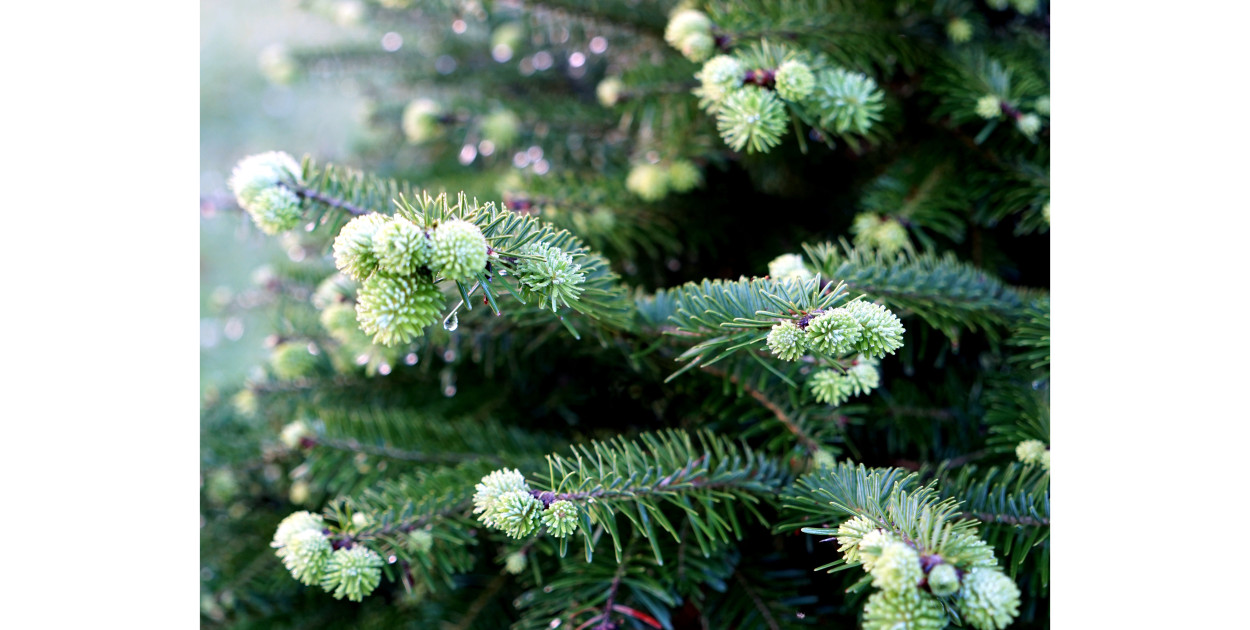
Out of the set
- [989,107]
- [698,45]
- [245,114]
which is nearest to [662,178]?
[698,45]

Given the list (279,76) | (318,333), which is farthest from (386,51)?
(318,333)

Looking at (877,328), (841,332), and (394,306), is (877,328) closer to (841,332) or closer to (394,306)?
(841,332)

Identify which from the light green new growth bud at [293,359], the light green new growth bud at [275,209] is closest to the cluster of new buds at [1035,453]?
the light green new growth bud at [275,209]

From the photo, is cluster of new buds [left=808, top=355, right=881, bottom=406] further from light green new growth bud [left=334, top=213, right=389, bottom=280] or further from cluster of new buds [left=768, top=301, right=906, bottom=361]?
light green new growth bud [left=334, top=213, right=389, bottom=280]

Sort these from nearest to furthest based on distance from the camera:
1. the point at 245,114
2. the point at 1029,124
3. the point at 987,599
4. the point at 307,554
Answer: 1. the point at 987,599
2. the point at 307,554
3. the point at 1029,124
4. the point at 245,114

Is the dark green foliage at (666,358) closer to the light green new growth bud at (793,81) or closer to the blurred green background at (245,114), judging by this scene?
the light green new growth bud at (793,81)

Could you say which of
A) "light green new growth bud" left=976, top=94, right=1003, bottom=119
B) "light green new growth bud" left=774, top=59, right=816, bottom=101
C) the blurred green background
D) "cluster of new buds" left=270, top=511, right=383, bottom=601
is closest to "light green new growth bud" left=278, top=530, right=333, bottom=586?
"cluster of new buds" left=270, top=511, right=383, bottom=601
